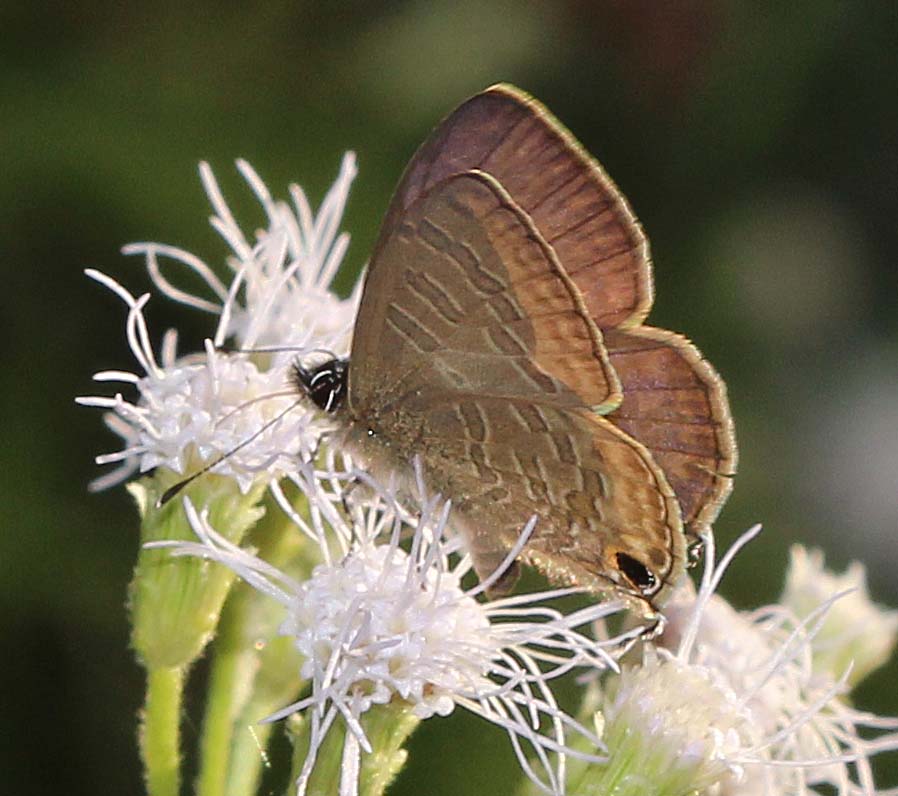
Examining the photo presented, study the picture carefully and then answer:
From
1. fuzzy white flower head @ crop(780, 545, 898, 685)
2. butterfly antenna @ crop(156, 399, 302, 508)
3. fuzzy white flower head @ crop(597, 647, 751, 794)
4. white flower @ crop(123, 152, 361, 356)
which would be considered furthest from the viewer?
fuzzy white flower head @ crop(780, 545, 898, 685)

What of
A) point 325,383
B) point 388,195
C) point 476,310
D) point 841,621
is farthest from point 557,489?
point 388,195

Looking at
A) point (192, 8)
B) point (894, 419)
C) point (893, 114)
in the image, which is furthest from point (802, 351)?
point (192, 8)

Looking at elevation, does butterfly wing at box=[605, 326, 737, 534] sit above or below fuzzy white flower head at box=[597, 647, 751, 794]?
above

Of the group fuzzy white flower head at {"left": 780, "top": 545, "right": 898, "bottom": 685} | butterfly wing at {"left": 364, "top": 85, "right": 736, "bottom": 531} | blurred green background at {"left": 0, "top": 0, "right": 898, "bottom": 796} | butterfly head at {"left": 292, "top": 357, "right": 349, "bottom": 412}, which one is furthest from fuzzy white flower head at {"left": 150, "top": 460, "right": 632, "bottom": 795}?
blurred green background at {"left": 0, "top": 0, "right": 898, "bottom": 796}

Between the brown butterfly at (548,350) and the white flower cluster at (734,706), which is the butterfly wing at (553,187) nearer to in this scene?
the brown butterfly at (548,350)

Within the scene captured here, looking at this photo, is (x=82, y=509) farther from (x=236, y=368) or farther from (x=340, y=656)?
(x=340, y=656)

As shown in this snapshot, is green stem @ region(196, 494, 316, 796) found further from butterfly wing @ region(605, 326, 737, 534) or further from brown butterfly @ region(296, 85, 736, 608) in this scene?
butterfly wing @ region(605, 326, 737, 534)

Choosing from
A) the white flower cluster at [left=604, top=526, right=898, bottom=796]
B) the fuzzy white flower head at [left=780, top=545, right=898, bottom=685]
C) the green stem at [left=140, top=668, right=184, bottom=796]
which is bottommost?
the fuzzy white flower head at [left=780, top=545, right=898, bottom=685]
